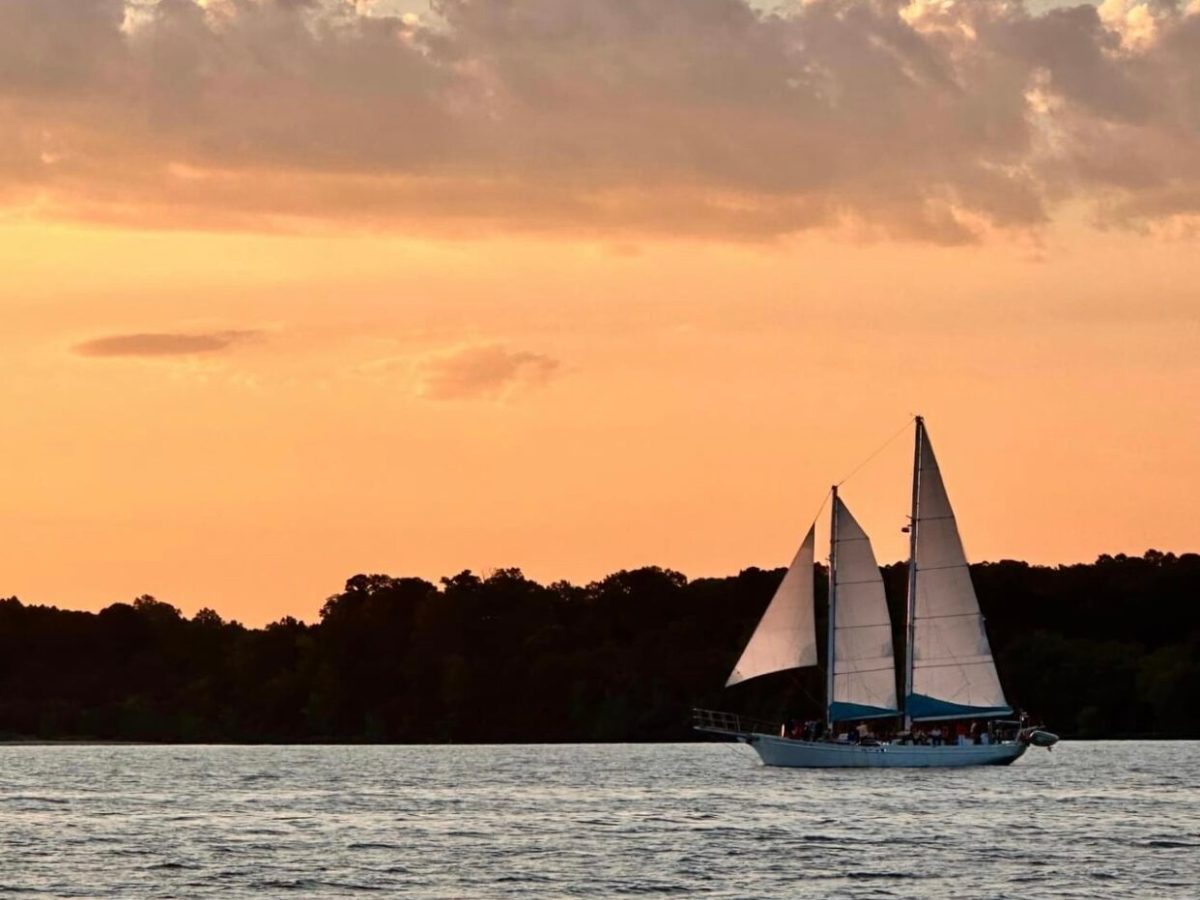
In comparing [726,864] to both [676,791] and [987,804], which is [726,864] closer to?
[987,804]

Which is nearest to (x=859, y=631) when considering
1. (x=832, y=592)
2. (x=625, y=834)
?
(x=832, y=592)

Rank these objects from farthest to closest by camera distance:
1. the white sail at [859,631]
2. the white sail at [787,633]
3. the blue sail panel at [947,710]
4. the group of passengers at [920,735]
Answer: the blue sail panel at [947,710] < the group of passengers at [920,735] < the white sail at [859,631] < the white sail at [787,633]

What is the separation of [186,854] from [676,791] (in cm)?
4173

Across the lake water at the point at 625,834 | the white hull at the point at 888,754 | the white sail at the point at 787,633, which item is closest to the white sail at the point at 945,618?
the white hull at the point at 888,754

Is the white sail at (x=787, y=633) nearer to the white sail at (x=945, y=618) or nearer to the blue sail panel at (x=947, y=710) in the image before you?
the white sail at (x=945, y=618)

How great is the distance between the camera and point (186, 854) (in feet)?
331

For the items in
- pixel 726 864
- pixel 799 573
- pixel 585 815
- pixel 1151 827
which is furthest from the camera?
pixel 799 573

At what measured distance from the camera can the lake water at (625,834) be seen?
88.8m

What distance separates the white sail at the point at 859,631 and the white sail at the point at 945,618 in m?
2.20

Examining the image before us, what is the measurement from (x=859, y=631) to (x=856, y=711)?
450 cm

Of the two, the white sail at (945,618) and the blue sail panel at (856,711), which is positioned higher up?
the white sail at (945,618)

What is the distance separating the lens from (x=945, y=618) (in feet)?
507

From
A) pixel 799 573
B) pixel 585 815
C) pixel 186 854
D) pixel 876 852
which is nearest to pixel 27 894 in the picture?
pixel 186 854

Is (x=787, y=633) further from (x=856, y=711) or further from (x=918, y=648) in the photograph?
(x=918, y=648)
